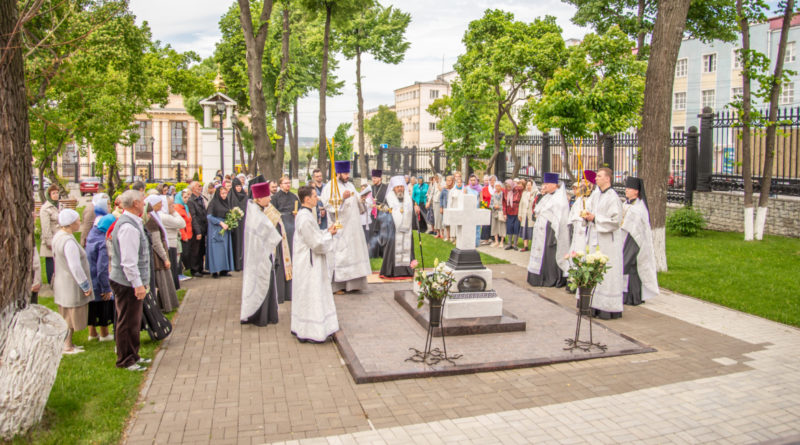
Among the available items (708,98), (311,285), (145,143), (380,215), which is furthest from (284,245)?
(145,143)

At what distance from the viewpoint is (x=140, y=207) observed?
6.82 meters

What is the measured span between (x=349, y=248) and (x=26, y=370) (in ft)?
19.0

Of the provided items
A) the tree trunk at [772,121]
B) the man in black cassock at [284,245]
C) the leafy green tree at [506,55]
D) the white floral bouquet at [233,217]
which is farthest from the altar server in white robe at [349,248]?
the leafy green tree at [506,55]

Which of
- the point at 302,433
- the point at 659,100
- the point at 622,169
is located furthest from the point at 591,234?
the point at 622,169

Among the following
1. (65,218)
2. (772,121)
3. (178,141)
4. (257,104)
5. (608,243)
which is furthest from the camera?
(178,141)

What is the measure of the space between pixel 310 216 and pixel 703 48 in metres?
42.4

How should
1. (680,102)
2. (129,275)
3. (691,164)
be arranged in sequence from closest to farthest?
(129,275) < (691,164) < (680,102)

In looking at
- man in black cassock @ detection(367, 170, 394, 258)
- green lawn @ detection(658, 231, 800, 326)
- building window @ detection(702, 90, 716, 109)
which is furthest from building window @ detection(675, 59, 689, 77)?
man in black cassock @ detection(367, 170, 394, 258)

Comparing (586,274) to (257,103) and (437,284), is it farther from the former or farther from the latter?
(257,103)

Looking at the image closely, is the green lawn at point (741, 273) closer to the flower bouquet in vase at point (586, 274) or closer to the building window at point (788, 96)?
the flower bouquet in vase at point (586, 274)

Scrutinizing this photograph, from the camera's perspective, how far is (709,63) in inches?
1660

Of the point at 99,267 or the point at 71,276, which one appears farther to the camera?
the point at 99,267

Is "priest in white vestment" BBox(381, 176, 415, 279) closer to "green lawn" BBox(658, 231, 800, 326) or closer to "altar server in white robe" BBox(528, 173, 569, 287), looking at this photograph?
"altar server in white robe" BBox(528, 173, 569, 287)

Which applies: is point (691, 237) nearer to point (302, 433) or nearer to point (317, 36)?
point (302, 433)
